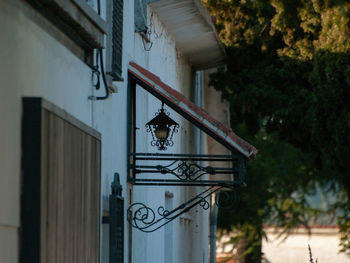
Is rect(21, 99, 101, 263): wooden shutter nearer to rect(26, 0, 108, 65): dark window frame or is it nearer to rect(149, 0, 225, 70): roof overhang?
rect(26, 0, 108, 65): dark window frame

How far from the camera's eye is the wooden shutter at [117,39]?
1029 cm

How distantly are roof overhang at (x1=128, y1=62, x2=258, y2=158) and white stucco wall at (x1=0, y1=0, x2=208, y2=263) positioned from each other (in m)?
0.26

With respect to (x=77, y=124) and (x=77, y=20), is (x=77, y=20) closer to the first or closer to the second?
(x=77, y=20)

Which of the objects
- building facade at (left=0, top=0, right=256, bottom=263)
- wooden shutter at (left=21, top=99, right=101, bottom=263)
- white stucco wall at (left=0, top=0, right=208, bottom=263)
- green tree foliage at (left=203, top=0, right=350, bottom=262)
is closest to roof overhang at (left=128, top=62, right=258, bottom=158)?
building facade at (left=0, top=0, right=256, bottom=263)

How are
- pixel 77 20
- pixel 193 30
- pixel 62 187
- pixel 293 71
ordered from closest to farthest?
pixel 62 187 < pixel 77 20 < pixel 193 30 < pixel 293 71

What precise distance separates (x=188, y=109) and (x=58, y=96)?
431cm

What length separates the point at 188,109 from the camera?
1174 cm

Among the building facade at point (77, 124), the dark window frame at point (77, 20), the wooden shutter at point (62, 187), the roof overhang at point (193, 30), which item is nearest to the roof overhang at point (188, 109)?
the building facade at point (77, 124)

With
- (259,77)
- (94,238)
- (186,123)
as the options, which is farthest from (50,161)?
(259,77)

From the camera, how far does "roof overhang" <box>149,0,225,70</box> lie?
14789 mm

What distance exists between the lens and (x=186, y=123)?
18422 millimetres

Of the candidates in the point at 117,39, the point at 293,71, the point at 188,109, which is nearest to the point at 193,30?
the point at 293,71

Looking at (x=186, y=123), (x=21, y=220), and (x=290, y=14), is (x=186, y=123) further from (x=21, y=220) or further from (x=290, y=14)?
(x=21, y=220)

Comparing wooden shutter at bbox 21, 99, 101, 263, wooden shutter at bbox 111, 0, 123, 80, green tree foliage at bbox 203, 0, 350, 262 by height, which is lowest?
wooden shutter at bbox 21, 99, 101, 263
